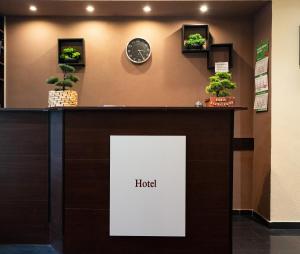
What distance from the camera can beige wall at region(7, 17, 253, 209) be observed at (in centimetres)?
455

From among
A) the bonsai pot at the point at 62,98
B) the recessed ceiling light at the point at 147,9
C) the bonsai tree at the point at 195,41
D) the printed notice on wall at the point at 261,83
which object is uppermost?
the recessed ceiling light at the point at 147,9

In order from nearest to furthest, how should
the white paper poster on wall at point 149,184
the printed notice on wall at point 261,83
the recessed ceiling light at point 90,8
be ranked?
the white paper poster on wall at point 149,184 → the printed notice on wall at point 261,83 → the recessed ceiling light at point 90,8

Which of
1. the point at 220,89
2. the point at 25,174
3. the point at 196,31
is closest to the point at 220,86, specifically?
the point at 220,89

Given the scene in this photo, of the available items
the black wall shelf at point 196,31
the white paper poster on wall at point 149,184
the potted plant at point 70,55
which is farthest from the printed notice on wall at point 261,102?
the potted plant at point 70,55

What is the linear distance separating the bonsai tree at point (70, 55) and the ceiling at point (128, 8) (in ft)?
1.68

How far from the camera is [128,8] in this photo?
4.23 m

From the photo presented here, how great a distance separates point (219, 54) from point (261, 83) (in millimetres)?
758

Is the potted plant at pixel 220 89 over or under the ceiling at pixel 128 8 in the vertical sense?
under

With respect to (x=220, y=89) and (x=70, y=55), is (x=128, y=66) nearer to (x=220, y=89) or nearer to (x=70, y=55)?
(x=70, y=55)

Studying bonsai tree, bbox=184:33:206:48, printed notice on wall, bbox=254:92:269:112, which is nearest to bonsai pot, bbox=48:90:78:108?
bonsai tree, bbox=184:33:206:48

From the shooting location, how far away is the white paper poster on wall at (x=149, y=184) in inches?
106

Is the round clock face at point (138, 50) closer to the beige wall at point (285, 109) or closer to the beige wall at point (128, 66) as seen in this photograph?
the beige wall at point (128, 66)

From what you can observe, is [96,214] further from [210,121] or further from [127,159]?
[210,121]

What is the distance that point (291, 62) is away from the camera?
3924 millimetres
